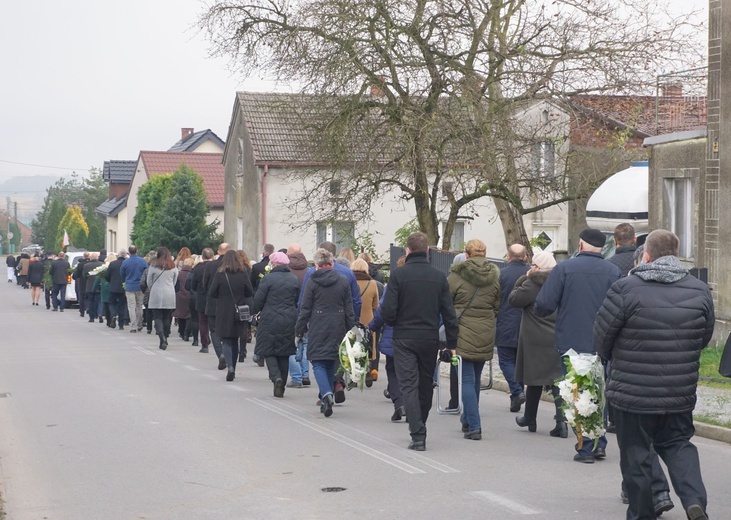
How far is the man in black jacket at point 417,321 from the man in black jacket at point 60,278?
2569 centimetres

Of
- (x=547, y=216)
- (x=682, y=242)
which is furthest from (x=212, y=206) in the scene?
(x=682, y=242)

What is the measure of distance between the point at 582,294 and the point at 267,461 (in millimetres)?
2877

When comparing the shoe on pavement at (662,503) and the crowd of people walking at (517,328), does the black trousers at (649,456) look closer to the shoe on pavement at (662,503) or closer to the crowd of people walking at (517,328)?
the crowd of people walking at (517,328)

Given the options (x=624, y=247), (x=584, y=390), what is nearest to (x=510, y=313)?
(x=624, y=247)

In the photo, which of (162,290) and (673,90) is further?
(673,90)

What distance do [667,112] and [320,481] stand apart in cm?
1536

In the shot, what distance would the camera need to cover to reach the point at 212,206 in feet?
186

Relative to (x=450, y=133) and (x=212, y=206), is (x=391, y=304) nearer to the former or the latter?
(x=450, y=133)

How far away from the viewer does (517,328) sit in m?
11.9

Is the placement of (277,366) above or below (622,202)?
below

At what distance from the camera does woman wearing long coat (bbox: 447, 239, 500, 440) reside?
10.2 metres

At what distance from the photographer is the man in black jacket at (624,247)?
1088cm

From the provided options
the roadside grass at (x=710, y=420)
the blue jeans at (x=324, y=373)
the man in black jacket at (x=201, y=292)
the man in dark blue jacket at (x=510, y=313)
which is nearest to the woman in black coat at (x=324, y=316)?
the blue jeans at (x=324, y=373)

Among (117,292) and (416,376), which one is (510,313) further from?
(117,292)
